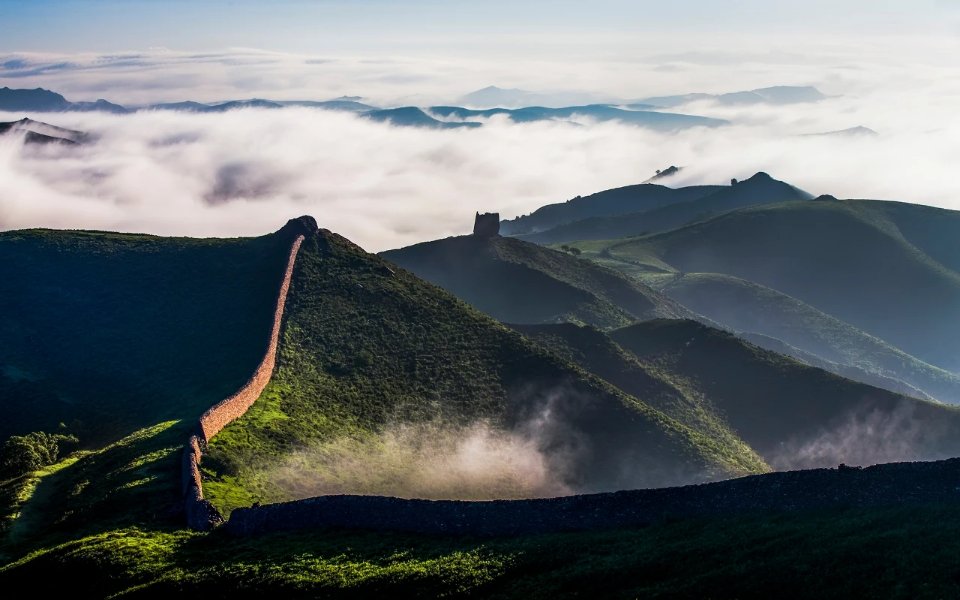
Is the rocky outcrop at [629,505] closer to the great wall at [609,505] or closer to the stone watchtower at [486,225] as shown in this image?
the great wall at [609,505]

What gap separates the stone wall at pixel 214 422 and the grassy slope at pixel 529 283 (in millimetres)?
53917


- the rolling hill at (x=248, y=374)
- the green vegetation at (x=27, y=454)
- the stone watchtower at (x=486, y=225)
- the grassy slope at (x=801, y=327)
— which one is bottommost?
the grassy slope at (x=801, y=327)

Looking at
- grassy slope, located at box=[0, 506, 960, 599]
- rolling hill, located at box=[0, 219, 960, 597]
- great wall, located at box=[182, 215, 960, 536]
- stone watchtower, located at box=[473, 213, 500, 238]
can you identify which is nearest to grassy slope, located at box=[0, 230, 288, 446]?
rolling hill, located at box=[0, 219, 960, 597]

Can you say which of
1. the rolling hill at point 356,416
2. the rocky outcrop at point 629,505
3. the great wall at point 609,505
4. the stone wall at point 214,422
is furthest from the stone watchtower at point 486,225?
the rocky outcrop at point 629,505

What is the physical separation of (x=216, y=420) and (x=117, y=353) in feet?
91.7

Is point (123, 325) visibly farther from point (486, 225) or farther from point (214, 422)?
point (486, 225)

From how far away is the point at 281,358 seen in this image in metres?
73.7

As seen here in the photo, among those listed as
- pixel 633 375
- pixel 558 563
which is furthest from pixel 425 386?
pixel 558 563

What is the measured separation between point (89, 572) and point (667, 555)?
2436cm

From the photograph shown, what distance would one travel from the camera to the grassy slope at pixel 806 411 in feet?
298

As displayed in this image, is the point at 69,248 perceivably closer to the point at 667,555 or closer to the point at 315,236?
the point at 315,236

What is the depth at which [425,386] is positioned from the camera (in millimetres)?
74750

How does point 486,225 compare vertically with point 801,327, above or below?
above

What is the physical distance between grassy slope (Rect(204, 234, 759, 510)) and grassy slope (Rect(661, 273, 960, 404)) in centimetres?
8752
